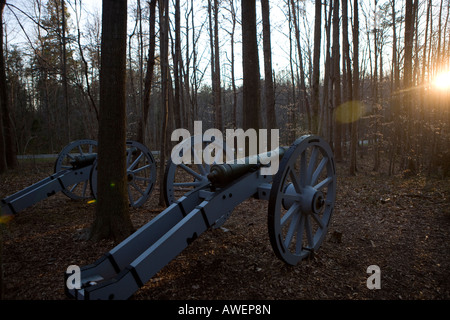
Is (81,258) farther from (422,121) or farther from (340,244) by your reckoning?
(422,121)

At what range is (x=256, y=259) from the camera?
3.49m

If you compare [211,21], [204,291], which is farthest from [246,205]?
[211,21]

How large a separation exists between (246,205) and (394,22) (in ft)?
51.6

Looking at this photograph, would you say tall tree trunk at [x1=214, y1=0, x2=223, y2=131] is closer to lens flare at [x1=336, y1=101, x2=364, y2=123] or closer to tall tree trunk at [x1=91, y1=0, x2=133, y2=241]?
lens flare at [x1=336, y1=101, x2=364, y2=123]

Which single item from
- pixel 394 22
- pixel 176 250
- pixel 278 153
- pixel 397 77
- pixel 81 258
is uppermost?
pixel 394 22

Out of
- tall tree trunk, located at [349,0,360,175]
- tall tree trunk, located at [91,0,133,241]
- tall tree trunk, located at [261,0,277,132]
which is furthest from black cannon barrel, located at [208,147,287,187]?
tall tree trunk, located at [349,0,360,175]

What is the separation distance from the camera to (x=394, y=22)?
16.0m

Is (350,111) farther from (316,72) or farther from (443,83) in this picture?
(443,83)

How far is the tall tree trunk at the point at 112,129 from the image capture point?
3.60 m

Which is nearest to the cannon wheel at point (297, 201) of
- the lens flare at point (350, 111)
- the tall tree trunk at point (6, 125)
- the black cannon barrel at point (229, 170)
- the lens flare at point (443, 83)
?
the black cannon barrel at point (229, 170)

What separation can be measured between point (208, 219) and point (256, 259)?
3.40ft

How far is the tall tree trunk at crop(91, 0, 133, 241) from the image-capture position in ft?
11.8

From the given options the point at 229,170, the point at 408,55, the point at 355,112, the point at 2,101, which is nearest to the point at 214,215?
the point at 229,170
